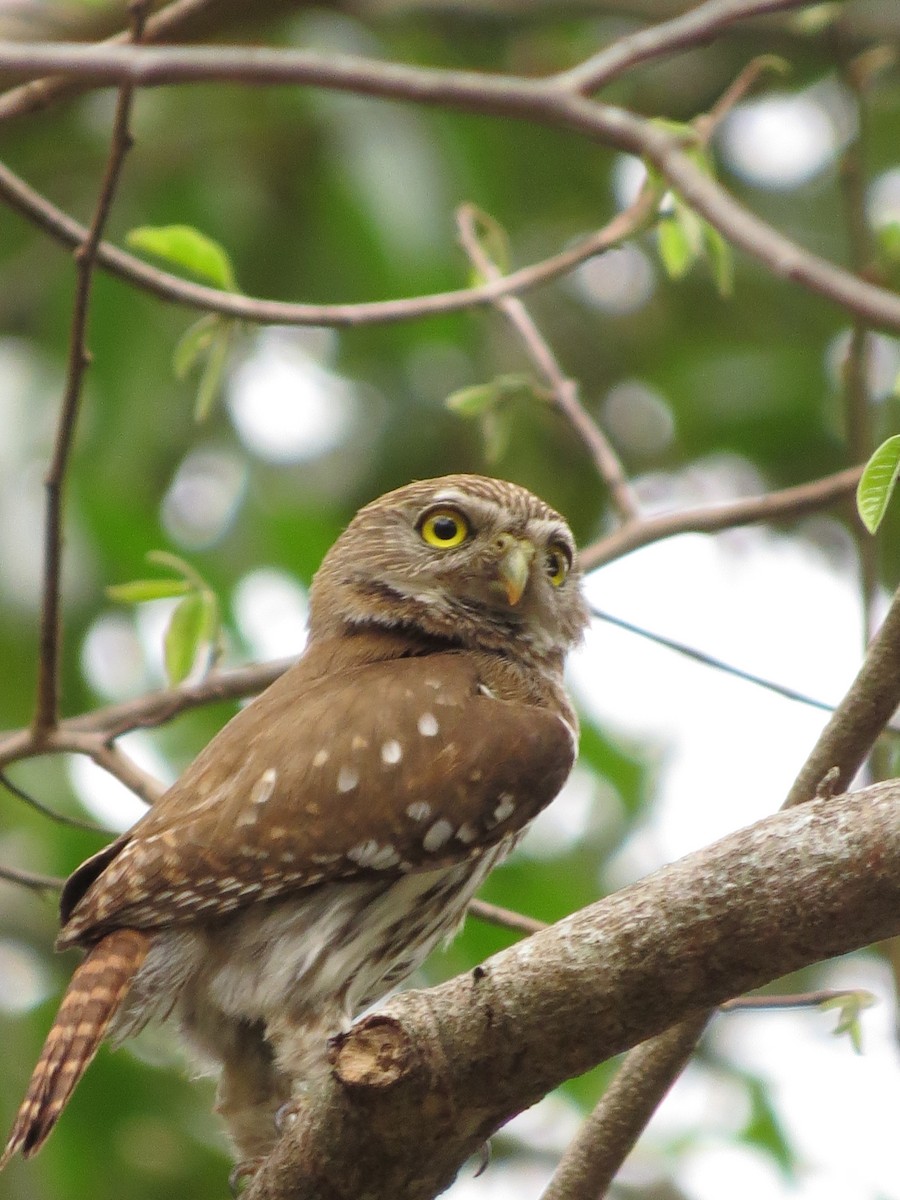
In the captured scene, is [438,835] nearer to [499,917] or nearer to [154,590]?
[499,917]

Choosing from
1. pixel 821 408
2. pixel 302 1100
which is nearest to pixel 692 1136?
pixel 821 408

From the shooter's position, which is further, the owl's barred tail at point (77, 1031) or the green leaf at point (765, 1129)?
the green leaf at point (765, 1129)

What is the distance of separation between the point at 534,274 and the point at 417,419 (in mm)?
3053

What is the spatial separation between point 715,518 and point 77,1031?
2.02 m

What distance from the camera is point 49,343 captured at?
7.02m

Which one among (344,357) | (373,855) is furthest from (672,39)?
(344,357)

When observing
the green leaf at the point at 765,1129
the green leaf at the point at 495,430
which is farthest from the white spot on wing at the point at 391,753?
the green leaf at the point at 765,1129

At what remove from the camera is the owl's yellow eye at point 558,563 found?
4.58 metres

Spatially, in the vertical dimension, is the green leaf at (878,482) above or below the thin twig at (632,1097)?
above

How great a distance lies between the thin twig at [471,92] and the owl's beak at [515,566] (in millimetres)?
1590

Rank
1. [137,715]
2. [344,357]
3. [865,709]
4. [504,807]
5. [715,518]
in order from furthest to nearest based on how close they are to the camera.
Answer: [344,357]
[715,518]
[137,715]
[504,807]
[865,709]

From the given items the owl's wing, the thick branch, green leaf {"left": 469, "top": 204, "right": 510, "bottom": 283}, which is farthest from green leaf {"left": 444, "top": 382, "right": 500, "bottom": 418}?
the thick branch

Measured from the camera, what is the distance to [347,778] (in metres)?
3.60

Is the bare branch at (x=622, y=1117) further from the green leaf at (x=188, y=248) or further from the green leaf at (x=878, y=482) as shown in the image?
the green leaf at (x=188, y=248)
